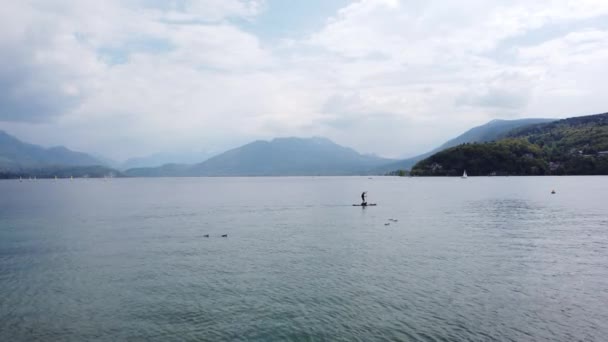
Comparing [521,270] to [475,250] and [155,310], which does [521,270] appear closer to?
[475,250]

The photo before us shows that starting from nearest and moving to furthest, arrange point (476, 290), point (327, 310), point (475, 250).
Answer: point (327, 310), point (476, 290), point (475, 250)

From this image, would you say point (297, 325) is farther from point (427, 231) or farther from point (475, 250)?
point (427, 231)

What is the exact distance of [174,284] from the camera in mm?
38000

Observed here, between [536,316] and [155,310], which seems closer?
[536,316]

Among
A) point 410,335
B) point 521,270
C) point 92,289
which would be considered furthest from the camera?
point 521,270

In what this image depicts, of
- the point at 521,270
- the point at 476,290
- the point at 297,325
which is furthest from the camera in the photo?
the point at 521,270

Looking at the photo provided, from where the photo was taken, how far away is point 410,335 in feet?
83.5

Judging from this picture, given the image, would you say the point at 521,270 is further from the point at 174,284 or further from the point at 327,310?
the point at 174,284

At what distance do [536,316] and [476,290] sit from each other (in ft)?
19.8

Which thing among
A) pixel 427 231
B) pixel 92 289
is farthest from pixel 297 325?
pixel 427 231

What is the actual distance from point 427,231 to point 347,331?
4538 centimetres

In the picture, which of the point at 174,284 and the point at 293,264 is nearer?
the point at 174,284

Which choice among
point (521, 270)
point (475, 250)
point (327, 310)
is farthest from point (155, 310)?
point (475, 250)

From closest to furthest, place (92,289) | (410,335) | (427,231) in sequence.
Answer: (410,335) → (92,289) → (427,231)
